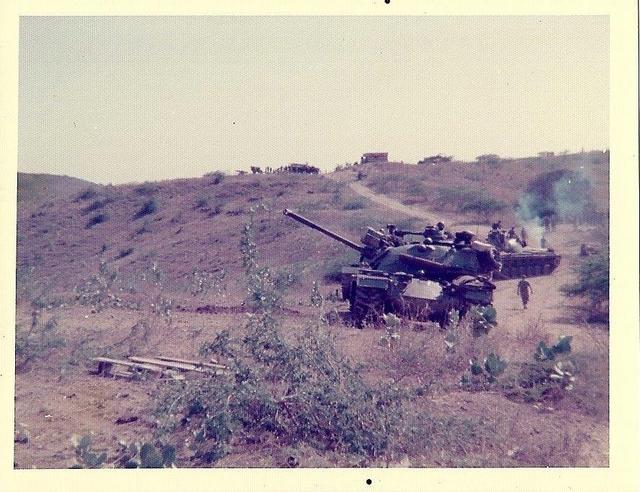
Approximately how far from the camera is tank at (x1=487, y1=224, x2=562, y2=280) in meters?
16.2

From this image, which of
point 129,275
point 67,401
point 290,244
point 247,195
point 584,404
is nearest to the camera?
point 584,404

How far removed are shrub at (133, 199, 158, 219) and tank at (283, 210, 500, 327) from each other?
15184mm

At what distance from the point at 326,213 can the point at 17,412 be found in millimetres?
16170

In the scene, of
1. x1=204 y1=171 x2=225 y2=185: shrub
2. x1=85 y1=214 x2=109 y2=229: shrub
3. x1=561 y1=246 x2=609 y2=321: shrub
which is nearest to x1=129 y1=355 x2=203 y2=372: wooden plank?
x1=561 y1=246 x2=609 y2=321: shrub

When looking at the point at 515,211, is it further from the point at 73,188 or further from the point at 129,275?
the point at 73,188

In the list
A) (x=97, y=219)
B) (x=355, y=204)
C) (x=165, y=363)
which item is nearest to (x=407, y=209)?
(x=355, y=204)

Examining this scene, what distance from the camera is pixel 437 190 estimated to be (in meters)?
26.0

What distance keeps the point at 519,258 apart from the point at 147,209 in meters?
14.6

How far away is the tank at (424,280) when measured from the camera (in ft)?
34.6

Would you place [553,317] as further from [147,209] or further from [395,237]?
[147,209]

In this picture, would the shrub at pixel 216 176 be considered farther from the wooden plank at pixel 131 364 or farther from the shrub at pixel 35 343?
the wooden plank at pixel 131 364

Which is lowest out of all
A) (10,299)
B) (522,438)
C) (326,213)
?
Answer: (522,438)

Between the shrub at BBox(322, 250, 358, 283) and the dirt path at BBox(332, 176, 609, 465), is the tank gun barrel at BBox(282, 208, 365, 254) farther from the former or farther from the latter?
the shrub at BBox(322, 250, 358, 283)
